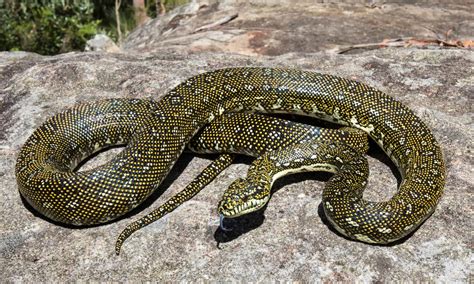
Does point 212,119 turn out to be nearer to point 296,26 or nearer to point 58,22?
point 296,26

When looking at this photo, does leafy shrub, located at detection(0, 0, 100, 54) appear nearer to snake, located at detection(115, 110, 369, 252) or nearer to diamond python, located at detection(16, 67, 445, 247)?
diamond python, located at detection(16, 67, 445, 247)

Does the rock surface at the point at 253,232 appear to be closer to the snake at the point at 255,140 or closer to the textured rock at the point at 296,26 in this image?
the snake at the point at 255,140

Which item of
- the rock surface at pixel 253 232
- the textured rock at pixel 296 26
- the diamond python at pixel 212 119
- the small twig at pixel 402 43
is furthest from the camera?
the textured rock at pixel 296 26

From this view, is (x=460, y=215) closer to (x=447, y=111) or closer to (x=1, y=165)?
(x=447, y=111)

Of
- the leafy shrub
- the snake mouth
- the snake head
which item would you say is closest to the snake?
the snake head

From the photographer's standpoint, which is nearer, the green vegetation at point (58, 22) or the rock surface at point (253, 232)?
the rock surface at point (253, 232)

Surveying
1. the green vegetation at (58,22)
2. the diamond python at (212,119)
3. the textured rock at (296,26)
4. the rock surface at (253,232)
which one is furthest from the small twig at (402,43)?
the green vegetation at (58,22)

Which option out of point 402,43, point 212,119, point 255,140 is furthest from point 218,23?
point 255,140

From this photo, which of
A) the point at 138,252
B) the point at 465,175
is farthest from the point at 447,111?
the point at 138,252
